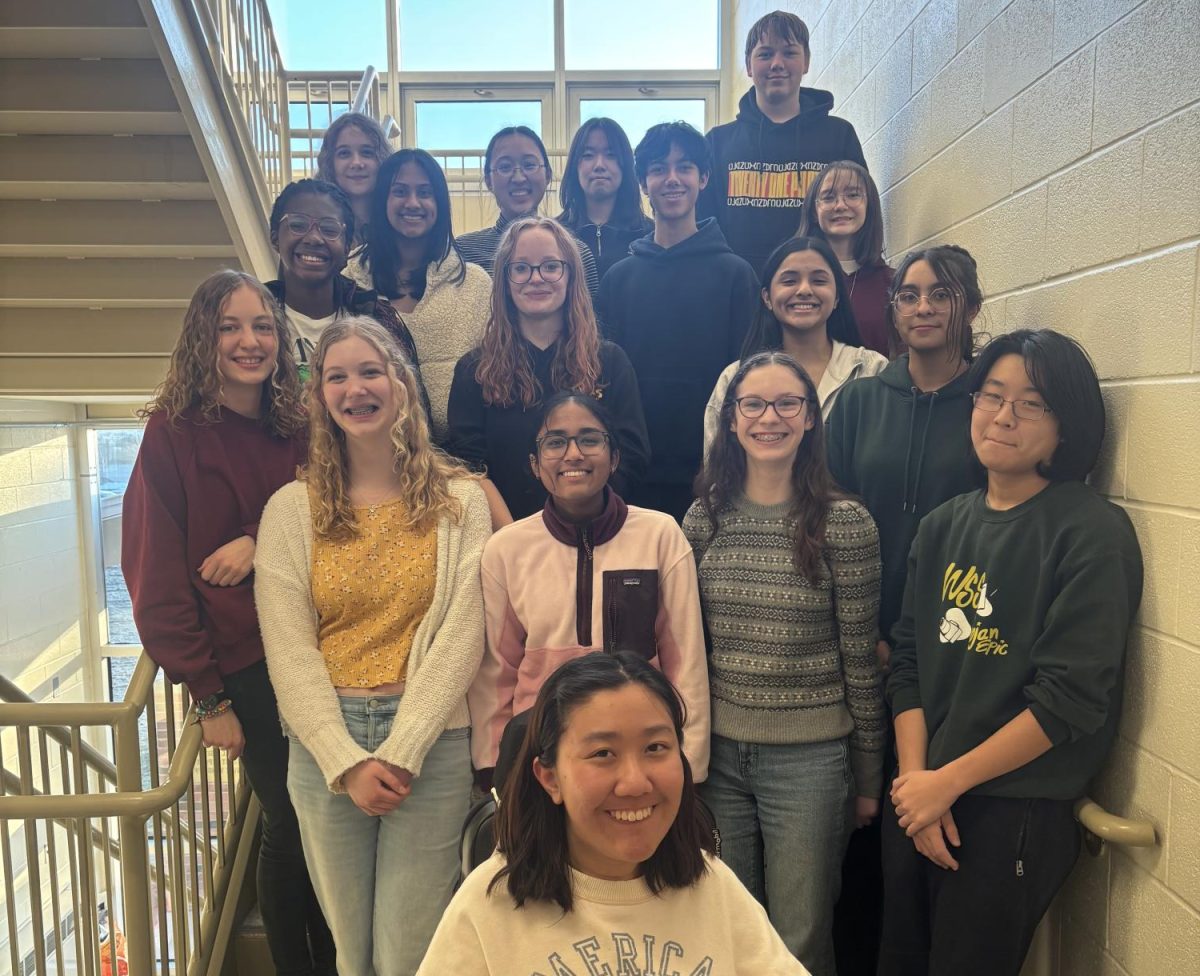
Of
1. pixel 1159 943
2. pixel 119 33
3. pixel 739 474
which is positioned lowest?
pixel 1159 943

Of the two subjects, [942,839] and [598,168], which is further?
[598,168]

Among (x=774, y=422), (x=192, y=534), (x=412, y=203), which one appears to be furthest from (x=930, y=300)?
(x=192, y=534)

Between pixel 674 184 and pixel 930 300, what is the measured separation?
973mm

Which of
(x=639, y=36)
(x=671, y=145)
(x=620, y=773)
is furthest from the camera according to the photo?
(x=639, y=36)

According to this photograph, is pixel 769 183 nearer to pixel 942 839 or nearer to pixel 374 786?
pixel 942 839

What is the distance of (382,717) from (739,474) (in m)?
0.89

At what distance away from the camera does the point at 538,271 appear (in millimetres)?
2010

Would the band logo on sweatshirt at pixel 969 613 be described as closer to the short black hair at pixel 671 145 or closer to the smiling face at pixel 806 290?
the smiling face at pixel 806 290

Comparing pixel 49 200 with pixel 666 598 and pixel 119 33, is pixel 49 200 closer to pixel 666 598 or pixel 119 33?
pixel 119 33

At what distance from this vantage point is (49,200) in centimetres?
361

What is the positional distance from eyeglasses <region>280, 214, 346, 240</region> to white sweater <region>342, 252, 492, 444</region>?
0.86 ft

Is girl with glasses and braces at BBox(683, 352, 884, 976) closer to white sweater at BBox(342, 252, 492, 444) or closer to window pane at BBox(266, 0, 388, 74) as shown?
white sweater at BBox(342, 252, 492, 444)

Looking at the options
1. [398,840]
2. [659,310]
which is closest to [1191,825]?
[398,840]

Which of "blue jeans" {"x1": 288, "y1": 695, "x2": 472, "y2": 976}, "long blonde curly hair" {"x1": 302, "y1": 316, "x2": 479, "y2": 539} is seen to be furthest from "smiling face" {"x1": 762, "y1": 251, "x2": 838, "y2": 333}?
"blue jeans" {"x1": 288, "y1": 695, "x2": 472, "y2": 976}
